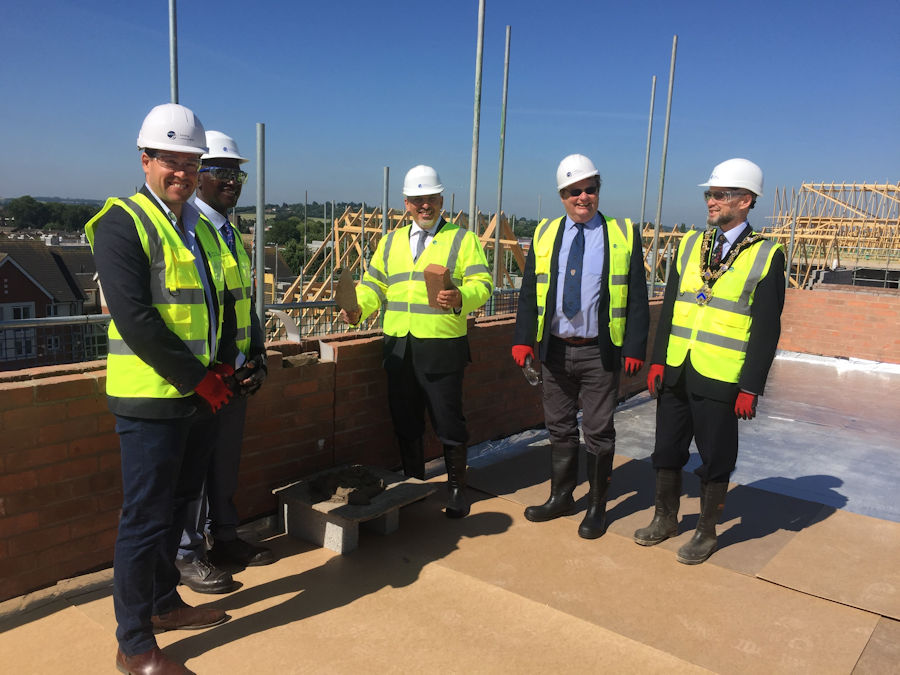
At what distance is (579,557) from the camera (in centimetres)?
357

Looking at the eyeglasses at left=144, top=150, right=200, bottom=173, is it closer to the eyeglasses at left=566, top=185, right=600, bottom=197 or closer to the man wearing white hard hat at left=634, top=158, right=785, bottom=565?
the eyeglasses at left=566, top=185, right=600, bottom=197

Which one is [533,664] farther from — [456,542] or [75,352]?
[75,352]

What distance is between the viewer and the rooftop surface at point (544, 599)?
2604mm

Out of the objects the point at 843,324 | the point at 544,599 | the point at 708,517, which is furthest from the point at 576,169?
the point at 843,324

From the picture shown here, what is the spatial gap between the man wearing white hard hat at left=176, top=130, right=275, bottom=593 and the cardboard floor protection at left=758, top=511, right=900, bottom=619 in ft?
8.84

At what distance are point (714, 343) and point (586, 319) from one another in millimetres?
717

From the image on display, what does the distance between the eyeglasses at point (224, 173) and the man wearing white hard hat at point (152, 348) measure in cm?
73

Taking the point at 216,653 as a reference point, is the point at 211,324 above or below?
above

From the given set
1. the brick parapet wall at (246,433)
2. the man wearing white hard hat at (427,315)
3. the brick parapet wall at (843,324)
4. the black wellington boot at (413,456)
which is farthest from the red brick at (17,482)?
the brick parapet wall at (843,324)

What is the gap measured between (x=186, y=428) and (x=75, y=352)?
1542 millimetres

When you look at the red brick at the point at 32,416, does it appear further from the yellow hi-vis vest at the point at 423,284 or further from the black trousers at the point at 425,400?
the black trousers at the point at 425,400

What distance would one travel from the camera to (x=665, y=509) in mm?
3854

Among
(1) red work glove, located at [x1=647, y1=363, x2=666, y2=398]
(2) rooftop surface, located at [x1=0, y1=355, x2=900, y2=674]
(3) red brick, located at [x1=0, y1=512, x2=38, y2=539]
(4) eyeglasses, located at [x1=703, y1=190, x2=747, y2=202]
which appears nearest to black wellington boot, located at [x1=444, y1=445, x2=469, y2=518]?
(2) rooftop surface, located at [x1=0, y1=355, x2=900, y2=674]

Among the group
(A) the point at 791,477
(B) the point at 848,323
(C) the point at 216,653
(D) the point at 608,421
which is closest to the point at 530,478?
(D) the point at 608,421
